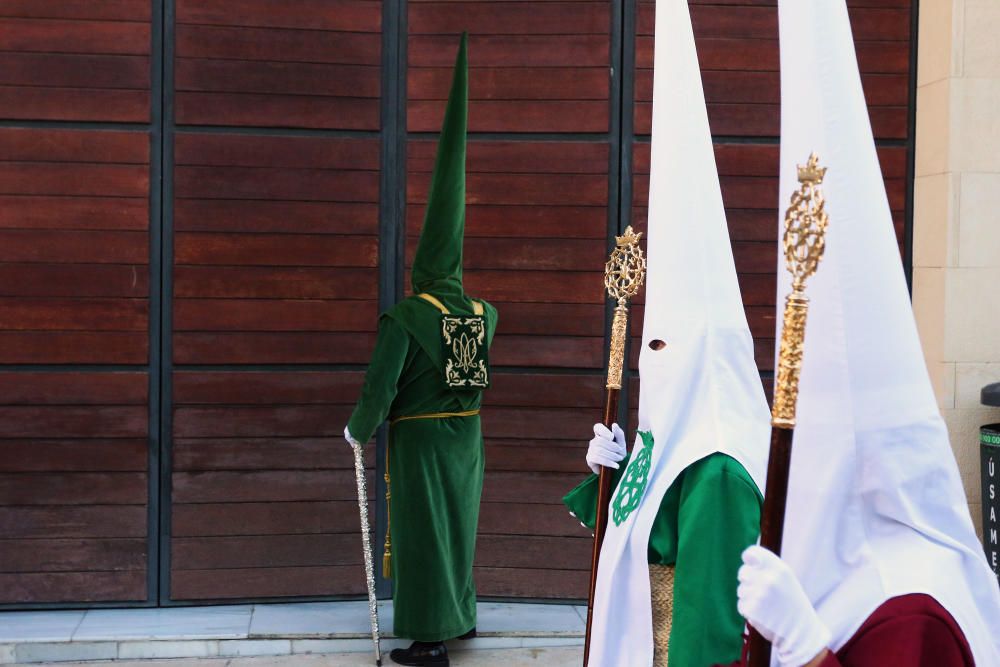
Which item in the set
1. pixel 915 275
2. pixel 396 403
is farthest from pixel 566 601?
pixel 915 275

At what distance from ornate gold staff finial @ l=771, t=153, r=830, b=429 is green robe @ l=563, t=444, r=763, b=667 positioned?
0.63 m

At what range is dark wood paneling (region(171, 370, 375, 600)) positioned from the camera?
5.16 meters

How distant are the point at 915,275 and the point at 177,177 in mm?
3498

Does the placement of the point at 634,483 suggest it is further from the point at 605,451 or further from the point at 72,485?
the point at 72,485

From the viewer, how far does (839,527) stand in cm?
172

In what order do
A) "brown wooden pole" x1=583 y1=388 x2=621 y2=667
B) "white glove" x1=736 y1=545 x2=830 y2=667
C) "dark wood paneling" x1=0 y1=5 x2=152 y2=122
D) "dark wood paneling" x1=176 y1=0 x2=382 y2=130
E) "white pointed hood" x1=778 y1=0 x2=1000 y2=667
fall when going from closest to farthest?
"white glove" x1=736 y1=545 x2=830 y2=667, "white pointed hood" x1=778 y1=0 x2=1000 y2=667, "brown wooden pole" x1=583 y1=388 x2=621 y2=667, "dark wood paneling" x1=0 y1=5 x2=152 y2=122, "dark wood paneling" x1=176 y1=0 x2=382 y2=130

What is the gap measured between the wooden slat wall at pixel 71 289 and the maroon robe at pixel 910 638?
4.10 meters

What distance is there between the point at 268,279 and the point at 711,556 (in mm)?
3425

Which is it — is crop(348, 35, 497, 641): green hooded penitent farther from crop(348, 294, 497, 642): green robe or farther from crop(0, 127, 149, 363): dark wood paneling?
crop(0, 127, 149, 363): dark wood paneling

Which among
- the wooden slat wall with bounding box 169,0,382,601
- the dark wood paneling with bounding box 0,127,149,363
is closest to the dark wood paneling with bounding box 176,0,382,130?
the wooden slat wall with bounding box 169,0,382,601

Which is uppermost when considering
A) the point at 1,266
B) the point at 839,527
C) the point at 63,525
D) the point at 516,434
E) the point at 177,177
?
the point at 177,177

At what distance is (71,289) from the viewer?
5070 millimetres

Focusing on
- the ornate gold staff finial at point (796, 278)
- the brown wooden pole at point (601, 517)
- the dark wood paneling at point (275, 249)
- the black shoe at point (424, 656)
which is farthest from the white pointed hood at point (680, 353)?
the dark wood paneling at point (275, 249)

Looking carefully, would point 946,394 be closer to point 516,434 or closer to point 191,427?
point 516,434
